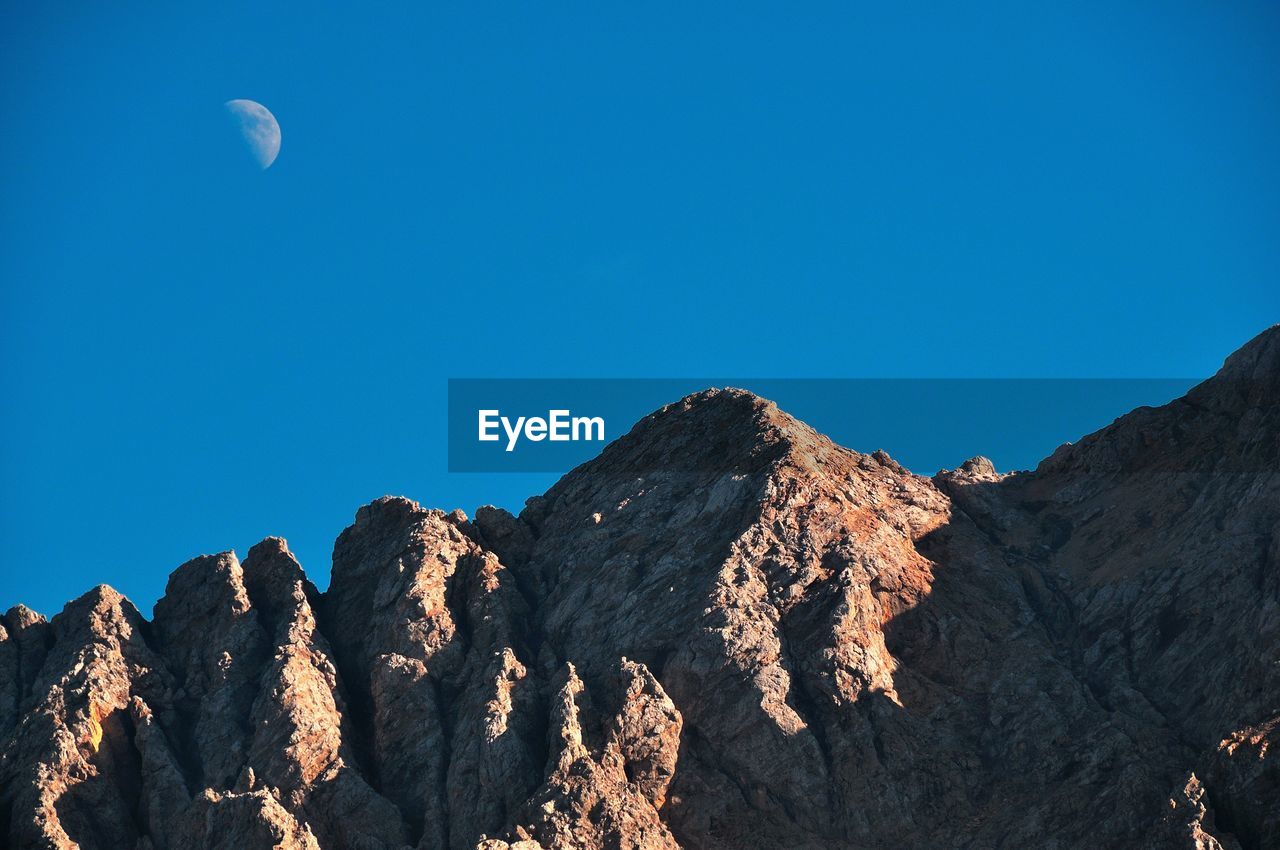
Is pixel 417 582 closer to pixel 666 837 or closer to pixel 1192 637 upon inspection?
pixel 666 837

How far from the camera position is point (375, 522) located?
106688 millimetres

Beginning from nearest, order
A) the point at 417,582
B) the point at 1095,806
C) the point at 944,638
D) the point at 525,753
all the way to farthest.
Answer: the point at 1095,806, the point at 525,753, the point at 944,638, the point at 417,582

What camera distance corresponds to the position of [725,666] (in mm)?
88062

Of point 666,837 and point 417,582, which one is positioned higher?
point 417,582

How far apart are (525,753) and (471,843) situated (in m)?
5.99

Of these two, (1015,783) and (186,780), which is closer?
(1015,783)

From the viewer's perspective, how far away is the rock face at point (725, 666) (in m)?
80.7

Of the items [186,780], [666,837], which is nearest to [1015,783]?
[666,837]

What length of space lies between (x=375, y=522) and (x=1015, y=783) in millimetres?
45052

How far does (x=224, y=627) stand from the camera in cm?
9856

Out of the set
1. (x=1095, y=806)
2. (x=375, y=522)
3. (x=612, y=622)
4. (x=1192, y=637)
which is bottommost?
(x=1095, y=806)

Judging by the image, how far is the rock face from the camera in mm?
80688

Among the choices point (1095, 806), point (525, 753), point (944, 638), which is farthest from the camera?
point (944, 638)

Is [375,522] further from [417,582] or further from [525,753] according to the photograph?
[525,753]
